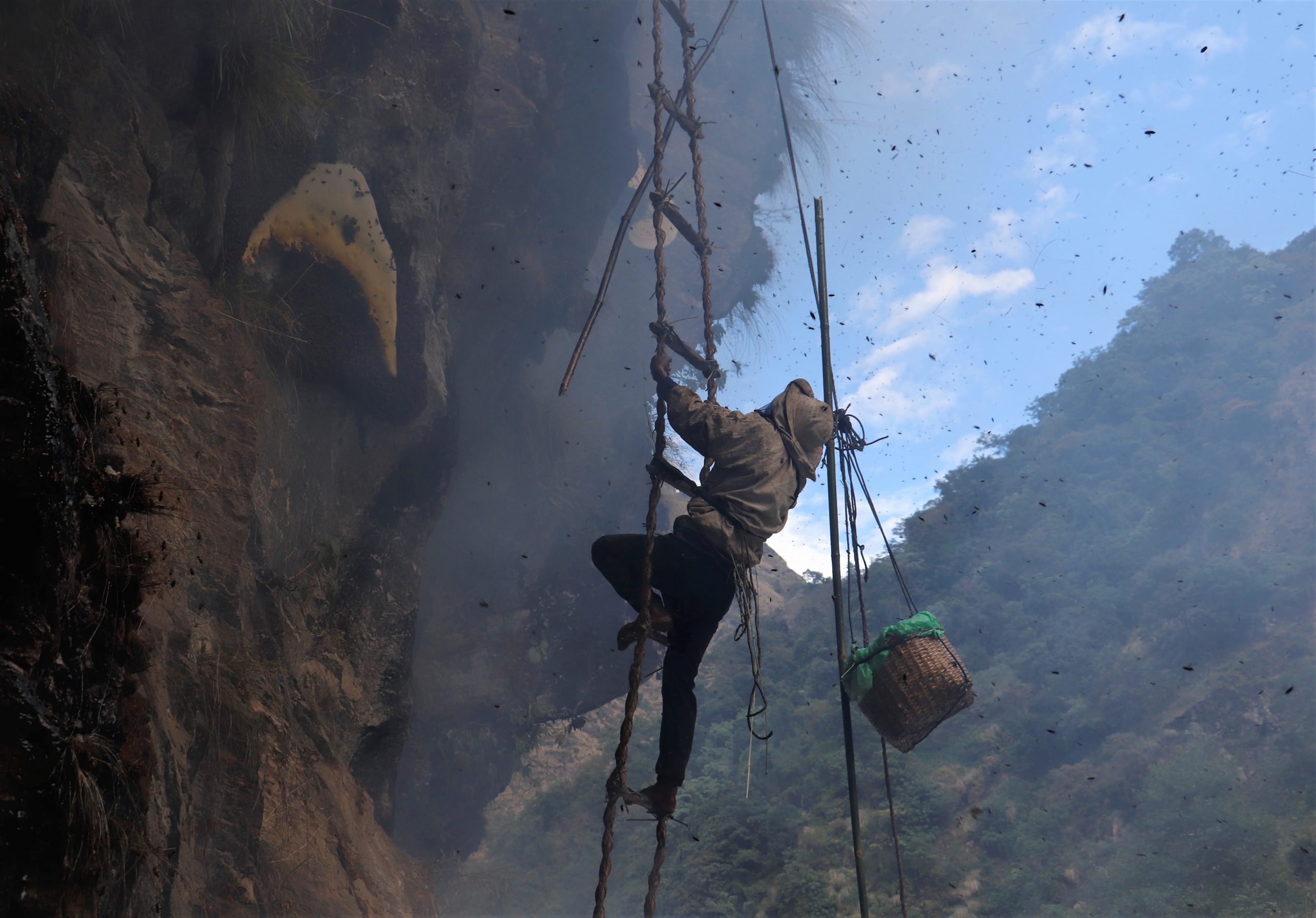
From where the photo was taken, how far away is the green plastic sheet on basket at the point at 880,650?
3754mm

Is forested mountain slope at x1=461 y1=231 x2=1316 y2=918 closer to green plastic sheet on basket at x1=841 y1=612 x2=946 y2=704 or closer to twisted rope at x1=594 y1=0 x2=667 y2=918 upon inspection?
green plastic sheet on basket at x1=841 y1=612 x2=946 y2=704

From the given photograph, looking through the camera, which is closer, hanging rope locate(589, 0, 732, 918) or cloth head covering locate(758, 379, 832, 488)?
hanging rope locate(589, 0, 732, 918)

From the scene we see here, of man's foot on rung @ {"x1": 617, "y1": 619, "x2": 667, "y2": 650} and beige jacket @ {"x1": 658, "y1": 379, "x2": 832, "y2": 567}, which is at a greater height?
beige jacket @ {"x1": 658, "y1": 379, "x2": 832, "y2": 567}

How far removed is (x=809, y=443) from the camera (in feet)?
12.2

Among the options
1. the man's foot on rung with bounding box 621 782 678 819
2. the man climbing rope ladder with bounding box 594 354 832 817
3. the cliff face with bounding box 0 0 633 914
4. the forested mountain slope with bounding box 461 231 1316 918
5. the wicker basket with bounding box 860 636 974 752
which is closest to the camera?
the cliff face with bounding box 0 0 633 914

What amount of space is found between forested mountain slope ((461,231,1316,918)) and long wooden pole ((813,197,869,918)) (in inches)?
234

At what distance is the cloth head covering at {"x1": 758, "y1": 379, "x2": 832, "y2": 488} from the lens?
12.0ft

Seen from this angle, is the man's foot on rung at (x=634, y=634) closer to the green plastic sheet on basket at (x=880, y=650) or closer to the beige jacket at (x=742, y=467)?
the beige jacket at (x=742, y=467)

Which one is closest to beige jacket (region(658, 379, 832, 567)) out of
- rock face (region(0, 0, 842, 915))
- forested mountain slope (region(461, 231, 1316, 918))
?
rock face (region(0, 0, 842, 915))

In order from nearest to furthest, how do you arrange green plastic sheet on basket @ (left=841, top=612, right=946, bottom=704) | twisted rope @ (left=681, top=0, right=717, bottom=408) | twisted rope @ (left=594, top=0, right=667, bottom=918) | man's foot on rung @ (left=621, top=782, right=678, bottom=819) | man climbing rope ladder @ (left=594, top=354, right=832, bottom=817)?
twisted rope @ (left=594, top=0, right=667, bottom=918) < man's foot on rung @ (left=621, top=782, right=678, bottom=819) < man climbing rope ladder @ (left=594, top=354, right=832, bottom=817) < green plastic sheet on basket @ (left=841, top=612, right=946, bottom=704) < twisted rope @ (left=681, top=0, right=717, bottom=408)

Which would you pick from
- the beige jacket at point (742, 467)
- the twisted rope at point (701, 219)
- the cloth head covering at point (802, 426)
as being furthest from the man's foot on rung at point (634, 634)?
the cloth head covering at point (802, 426)

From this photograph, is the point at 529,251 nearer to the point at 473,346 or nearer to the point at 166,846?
the point at 473,346

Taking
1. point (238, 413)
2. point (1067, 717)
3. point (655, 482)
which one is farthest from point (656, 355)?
point (1067, 717)

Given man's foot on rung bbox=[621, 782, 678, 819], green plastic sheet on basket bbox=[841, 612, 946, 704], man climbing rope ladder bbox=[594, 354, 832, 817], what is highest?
man climbing rope ladder bbox=[594, 354, 832, 817]
